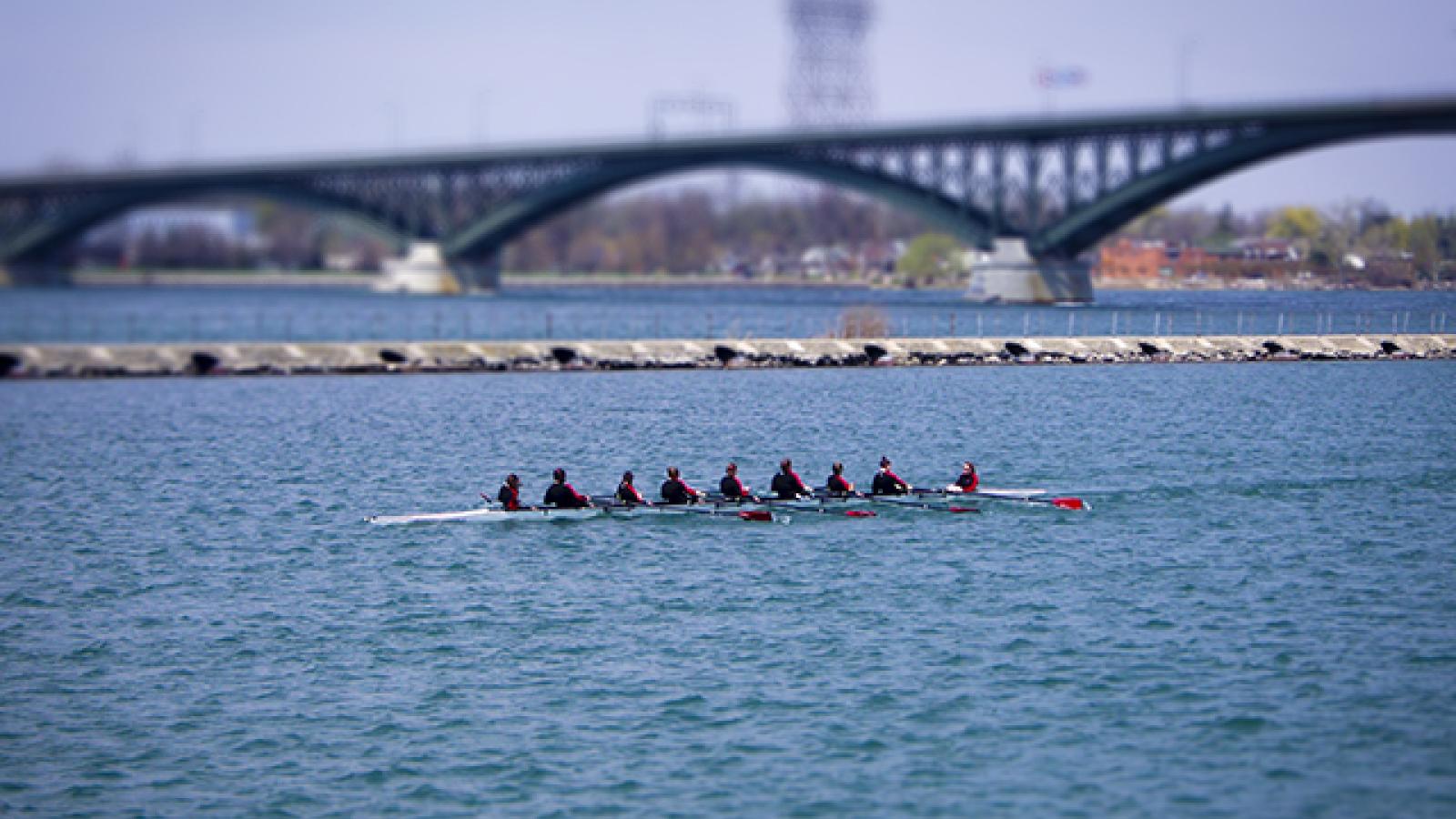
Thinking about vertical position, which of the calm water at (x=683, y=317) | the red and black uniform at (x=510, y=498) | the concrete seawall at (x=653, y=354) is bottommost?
the red and black uniform at (x=510, y=498)

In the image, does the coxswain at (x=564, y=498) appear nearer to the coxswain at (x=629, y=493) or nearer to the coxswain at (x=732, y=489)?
the coxswain at (x=629, y=493)

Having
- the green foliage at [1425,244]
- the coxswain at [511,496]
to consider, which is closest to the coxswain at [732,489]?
the coxswain at [511,496]

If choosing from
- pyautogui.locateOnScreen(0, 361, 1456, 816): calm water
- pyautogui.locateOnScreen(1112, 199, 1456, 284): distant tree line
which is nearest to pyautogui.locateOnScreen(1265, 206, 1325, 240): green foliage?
pyautogui.locateOnScreen(1112, 199, 1456, 284): distant tree line

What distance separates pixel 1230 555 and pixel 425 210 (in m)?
165

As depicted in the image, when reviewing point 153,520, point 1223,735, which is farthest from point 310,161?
point 1223,735

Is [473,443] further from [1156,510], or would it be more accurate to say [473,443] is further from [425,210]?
[425,210]

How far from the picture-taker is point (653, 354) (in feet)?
310

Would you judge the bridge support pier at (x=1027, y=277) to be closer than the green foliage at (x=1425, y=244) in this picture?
No

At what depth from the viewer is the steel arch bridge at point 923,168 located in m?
124

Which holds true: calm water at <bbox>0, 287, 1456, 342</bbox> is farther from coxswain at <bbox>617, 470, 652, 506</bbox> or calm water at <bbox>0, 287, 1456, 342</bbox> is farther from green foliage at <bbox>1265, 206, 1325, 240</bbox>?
coxswain at <bbox>617, 470, 652, 506</bbox>

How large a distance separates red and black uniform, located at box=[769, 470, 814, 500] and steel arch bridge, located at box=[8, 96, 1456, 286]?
265 ft

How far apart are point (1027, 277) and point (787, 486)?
105 meters

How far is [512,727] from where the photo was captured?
28.2 metres

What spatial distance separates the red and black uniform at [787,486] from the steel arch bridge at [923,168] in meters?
80.8
